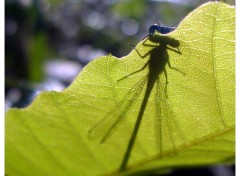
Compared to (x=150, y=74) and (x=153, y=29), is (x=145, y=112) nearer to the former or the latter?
(x=150, y=74)

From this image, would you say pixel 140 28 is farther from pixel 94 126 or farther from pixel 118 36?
pixel 94 126

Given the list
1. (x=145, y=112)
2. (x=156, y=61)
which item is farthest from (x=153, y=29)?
(x=145, y=112)

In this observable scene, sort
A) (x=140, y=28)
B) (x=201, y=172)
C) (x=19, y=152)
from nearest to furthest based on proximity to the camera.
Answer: (x=19, y=152) → (x=201, y=172) → (x=140, y=28)

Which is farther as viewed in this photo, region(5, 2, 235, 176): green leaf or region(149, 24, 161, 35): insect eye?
region(149, 24, 161, 35): insect eye

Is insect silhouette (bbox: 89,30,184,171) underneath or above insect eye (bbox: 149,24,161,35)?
underneath

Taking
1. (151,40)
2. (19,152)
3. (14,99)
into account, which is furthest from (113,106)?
(14,99)

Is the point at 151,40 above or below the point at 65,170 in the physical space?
above

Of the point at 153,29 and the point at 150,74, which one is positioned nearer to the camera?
the point at 150,74

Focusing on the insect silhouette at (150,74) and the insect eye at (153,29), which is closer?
the insect silhouette at (150,74)
